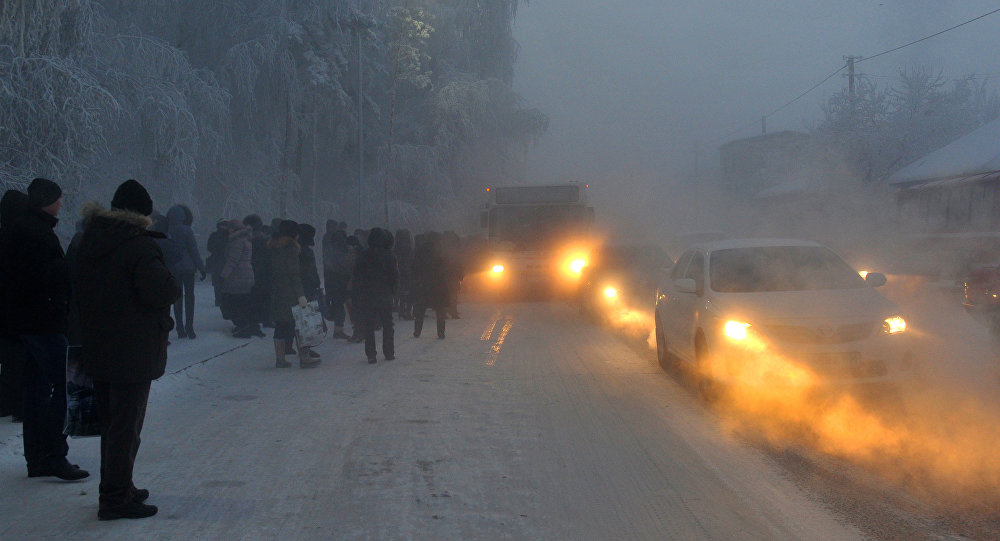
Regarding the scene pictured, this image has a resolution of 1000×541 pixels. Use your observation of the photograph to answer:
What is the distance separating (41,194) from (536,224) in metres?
18.1

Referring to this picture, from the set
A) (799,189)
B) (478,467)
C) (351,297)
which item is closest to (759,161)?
(799,189)

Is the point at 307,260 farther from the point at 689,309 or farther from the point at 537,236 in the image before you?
the point at 537,236

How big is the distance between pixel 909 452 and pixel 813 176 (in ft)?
146

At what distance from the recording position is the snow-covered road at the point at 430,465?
492cm

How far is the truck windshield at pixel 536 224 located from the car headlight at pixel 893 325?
49.9ft

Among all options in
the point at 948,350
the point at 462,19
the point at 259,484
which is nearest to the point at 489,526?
the point at 259,484

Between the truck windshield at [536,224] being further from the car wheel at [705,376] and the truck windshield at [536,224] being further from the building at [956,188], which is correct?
the building at [956,188]

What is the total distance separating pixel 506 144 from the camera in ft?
122

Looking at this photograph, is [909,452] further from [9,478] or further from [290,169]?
[290,169]

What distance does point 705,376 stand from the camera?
8.66 meters

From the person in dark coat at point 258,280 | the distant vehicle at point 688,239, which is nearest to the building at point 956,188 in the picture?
the distant vehicle at point 688,239

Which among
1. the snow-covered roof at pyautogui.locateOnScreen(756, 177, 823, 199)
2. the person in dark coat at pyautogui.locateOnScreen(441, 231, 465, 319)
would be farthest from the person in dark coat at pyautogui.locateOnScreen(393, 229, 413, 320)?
the snow-covered roof at pyautogui.locateOnScreen(756, 177, 823, 199)

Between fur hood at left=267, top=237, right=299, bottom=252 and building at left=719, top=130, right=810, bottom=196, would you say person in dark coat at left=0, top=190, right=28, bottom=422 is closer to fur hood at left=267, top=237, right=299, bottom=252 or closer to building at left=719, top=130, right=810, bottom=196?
Result: fur hood at left=267, top=237, right=299, bottom=252

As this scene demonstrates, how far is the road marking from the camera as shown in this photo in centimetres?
1187
